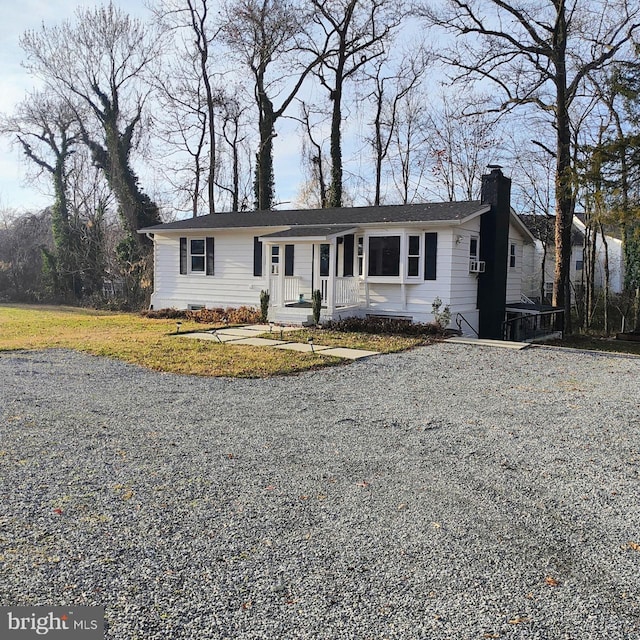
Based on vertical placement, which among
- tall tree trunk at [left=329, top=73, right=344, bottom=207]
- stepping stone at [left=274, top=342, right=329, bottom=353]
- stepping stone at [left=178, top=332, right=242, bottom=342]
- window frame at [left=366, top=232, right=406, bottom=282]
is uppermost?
tall tree trunk at [left=329, top=73, right=344, bottom=207]

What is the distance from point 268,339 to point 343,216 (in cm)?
628

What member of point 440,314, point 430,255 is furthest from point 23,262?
point 440,314

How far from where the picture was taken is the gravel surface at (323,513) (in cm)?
256

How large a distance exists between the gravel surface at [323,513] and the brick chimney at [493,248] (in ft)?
30.7

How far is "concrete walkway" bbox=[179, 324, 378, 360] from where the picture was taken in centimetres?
1045

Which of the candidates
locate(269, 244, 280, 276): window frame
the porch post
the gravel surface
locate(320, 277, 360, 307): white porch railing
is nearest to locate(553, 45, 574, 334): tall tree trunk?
locate(320, 277, 360, 307): white porch railing

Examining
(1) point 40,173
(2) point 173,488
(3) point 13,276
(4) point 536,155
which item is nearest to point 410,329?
(2) point 173,488

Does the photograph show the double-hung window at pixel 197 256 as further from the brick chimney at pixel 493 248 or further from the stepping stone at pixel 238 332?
the brick chimney at pixel 493 248

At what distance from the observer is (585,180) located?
12258mm

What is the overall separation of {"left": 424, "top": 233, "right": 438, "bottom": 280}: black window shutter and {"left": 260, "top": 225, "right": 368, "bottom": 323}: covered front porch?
181 cm

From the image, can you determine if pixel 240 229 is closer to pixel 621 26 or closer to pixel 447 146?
pixel 621 26

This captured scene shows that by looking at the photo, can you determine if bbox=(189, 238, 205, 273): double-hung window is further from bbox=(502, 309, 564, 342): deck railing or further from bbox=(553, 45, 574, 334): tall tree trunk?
bbox=(553, 45, 574, 334): tall tree trunk

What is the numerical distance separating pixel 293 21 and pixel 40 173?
49.2ft

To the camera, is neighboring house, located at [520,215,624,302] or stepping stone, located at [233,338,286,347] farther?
neighboring house, located at [520,215,624,302]
